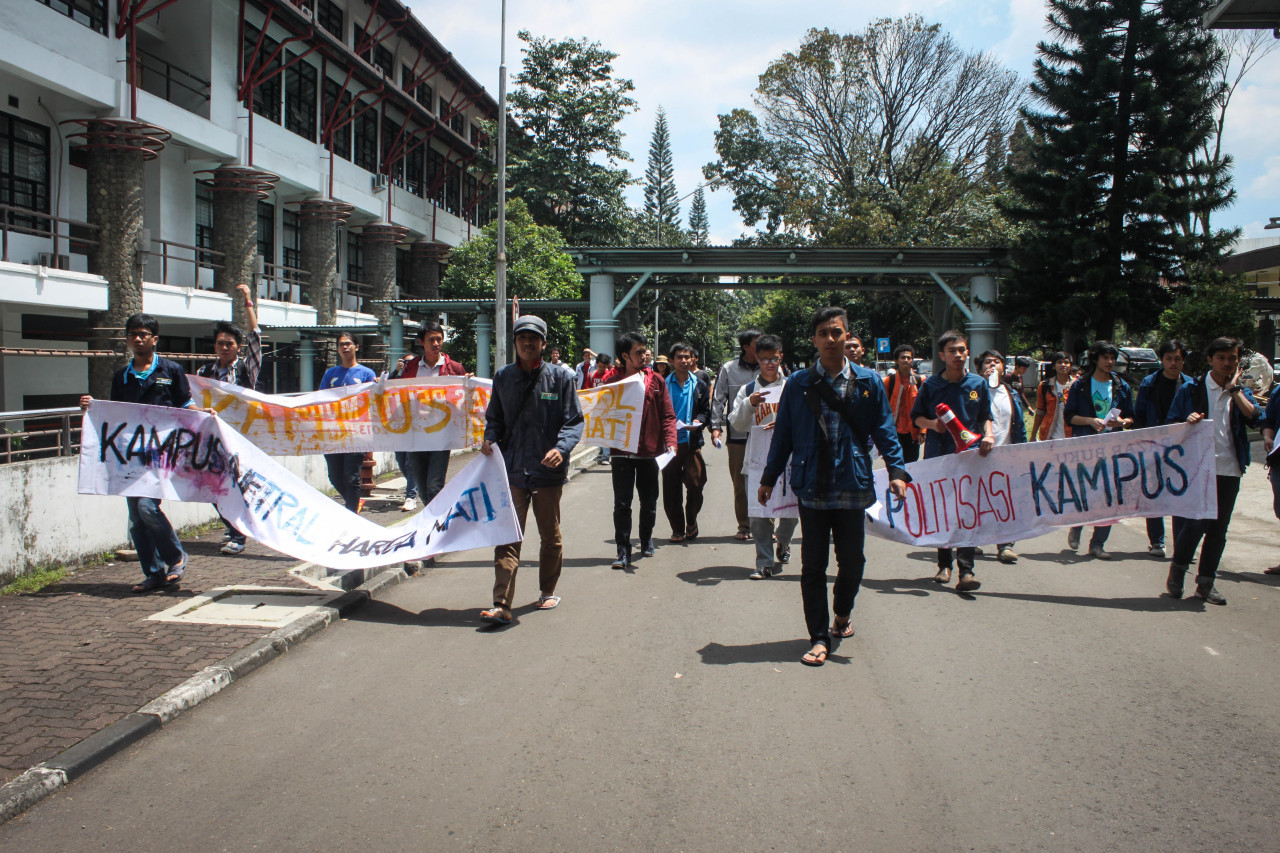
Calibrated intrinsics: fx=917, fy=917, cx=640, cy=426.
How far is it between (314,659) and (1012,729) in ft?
12.4

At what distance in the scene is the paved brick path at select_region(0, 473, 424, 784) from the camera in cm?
420

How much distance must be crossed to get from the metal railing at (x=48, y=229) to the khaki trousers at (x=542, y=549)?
1643 cm

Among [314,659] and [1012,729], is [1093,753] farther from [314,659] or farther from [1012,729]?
[314,659]

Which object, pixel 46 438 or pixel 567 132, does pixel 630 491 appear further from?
pixel 567 132

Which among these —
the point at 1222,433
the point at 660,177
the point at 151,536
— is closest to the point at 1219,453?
the point at 1222,433

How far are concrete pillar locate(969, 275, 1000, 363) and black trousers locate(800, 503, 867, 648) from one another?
73.7 feet

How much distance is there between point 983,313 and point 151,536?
2404 centimetres

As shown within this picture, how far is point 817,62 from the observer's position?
133ft

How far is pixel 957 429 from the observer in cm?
673

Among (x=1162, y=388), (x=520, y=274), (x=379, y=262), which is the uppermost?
(x=379, y=262)

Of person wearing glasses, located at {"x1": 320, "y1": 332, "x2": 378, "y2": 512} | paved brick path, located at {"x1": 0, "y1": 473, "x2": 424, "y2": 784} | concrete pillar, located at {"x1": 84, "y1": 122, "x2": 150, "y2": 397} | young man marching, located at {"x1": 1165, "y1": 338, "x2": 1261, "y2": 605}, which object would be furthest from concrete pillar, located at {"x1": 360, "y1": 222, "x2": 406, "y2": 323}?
young man marching, located at {"x1": 1165, "y1": 338, "x2": 1261, "y2": 605}

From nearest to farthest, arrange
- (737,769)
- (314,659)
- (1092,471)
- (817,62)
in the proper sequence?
(737,769), (314,659), (1092,471), (817,62)

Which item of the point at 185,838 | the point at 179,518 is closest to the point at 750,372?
the point at 179,518

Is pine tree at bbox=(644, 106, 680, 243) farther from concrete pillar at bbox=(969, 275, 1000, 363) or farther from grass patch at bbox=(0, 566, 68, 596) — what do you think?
grass patch at bbox=(0, 566, 68, 596)
